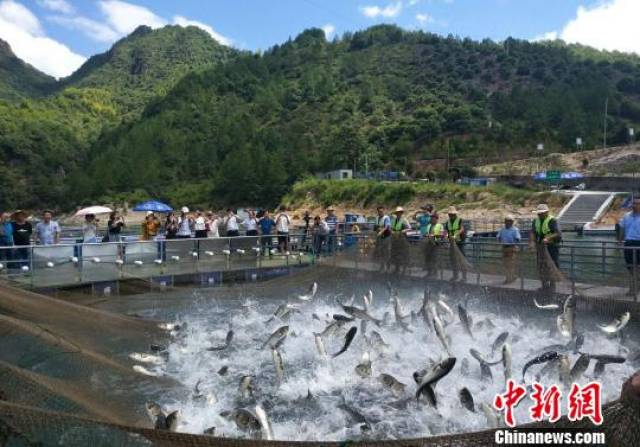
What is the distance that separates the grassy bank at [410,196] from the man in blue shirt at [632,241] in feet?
127

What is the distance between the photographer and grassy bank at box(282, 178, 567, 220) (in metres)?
50.6

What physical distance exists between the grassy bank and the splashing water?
133 ft

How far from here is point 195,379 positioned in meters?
8.75

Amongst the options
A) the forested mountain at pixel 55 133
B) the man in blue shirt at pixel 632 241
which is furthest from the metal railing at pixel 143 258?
the forested mountain at pixel 55 133

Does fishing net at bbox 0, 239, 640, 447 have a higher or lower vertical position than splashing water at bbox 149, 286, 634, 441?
higher

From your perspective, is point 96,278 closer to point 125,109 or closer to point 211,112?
point 211,112

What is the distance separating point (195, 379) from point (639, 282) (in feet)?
23.4

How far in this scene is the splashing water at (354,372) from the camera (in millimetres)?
6832

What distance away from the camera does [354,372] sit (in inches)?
331

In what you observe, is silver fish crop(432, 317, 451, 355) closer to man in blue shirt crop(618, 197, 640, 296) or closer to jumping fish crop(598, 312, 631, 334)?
jumping fish crop(598, 312, 631, 334)

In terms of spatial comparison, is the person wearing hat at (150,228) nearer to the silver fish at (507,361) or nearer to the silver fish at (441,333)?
the silver fish at (441,333)

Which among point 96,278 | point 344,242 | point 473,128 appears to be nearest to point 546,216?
point 344,242

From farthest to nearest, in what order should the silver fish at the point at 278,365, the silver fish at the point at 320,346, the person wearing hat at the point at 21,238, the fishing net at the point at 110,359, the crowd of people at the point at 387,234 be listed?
1. the person wearing hat at the point at 21,238
2. the crowd of people at the point at 387,234
3. the silver fish at the point at 320,346
4. the silver fish at the point at 278,365
5. the fishing net at the point at 110,359

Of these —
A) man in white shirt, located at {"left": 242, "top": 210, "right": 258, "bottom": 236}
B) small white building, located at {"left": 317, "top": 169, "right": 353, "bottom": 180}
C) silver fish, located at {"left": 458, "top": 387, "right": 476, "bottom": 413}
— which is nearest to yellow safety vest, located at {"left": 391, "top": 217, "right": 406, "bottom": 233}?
man in white shirt, located at {"left": 242, "top": 210, "right": 258, "bottom": 236}
